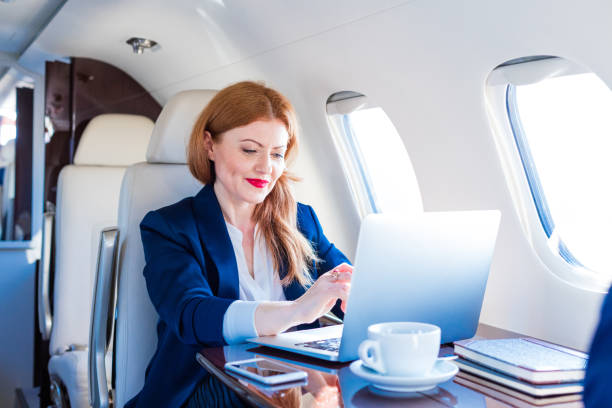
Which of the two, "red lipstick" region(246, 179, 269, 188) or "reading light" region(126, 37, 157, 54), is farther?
"reading light" region(126, 37, 157, 54)

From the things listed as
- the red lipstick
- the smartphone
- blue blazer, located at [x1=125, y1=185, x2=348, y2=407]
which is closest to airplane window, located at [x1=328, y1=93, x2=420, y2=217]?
the red lipstick

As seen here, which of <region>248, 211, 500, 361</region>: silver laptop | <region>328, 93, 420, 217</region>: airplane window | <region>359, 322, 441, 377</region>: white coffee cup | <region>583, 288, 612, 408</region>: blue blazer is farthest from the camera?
<region>328, 93, 420, 217</region>: airplane window

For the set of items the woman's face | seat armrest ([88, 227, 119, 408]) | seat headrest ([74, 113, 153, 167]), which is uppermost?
seat headrest ([74, 113, 153, 167])

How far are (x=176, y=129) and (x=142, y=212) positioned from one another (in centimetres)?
28

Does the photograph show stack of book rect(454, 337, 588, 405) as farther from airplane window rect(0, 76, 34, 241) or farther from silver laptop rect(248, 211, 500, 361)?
airplane window rect(0, 76, 34, 241)

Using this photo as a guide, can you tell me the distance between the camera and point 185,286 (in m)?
1.46

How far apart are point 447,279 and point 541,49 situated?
82cm

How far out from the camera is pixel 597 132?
1993 millimetres

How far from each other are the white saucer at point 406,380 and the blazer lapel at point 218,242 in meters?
0.64

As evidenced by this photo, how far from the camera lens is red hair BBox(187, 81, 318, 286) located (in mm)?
1761

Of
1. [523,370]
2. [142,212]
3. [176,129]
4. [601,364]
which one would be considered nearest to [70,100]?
[176,129]

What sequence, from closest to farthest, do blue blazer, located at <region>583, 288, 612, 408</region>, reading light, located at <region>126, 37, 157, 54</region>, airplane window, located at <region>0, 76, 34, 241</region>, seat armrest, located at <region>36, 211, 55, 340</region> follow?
blue blazer, located at <region>583, 288, 612, 408</region>
seat armrest, located at <region>36, 211, 55, 340</region>
reading light, located at <region>126, 37, 157, 54</region>
airplane window, located at <region>0, 76, 34, 241</region>

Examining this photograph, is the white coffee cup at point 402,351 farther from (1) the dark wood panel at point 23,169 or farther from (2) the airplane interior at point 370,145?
(1) the dark wood panel at point 23,169

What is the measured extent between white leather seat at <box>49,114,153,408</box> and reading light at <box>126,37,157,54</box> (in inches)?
25.9
